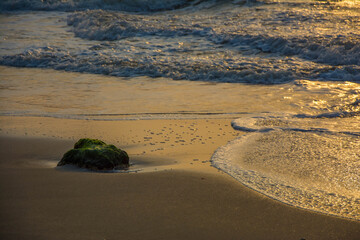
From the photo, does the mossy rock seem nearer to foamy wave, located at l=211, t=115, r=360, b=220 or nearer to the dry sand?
the dry sand

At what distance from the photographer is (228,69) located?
7.88m

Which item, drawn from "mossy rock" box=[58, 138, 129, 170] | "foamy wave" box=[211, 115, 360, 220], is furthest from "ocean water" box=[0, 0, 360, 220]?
"mossy rock" box=[58, 138, 129, 170]

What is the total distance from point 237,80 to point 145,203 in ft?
16.4

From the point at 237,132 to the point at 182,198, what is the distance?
71.8 inches

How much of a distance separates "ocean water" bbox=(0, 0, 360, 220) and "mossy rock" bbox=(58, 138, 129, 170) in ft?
2.55

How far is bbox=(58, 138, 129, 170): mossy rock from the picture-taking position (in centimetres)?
326

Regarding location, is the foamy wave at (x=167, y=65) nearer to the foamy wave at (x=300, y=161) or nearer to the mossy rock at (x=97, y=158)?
the foamy wave at (x=300, y=161)

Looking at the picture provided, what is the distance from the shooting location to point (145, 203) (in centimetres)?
266

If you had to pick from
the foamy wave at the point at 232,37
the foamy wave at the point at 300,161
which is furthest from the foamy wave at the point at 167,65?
the foamy wave at the point at 300,161

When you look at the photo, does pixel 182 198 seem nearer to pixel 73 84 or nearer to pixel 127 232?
pixel 127 232

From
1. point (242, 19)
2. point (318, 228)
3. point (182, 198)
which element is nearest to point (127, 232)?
point (182, 198)

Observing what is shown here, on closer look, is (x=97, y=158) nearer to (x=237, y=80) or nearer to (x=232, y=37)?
(x=237, y=80)

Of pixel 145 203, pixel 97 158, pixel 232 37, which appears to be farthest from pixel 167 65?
pixel 145 203

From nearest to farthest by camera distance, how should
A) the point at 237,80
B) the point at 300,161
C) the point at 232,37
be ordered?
the point at 300,161 → the point at 237,80 → the point at 232,37
